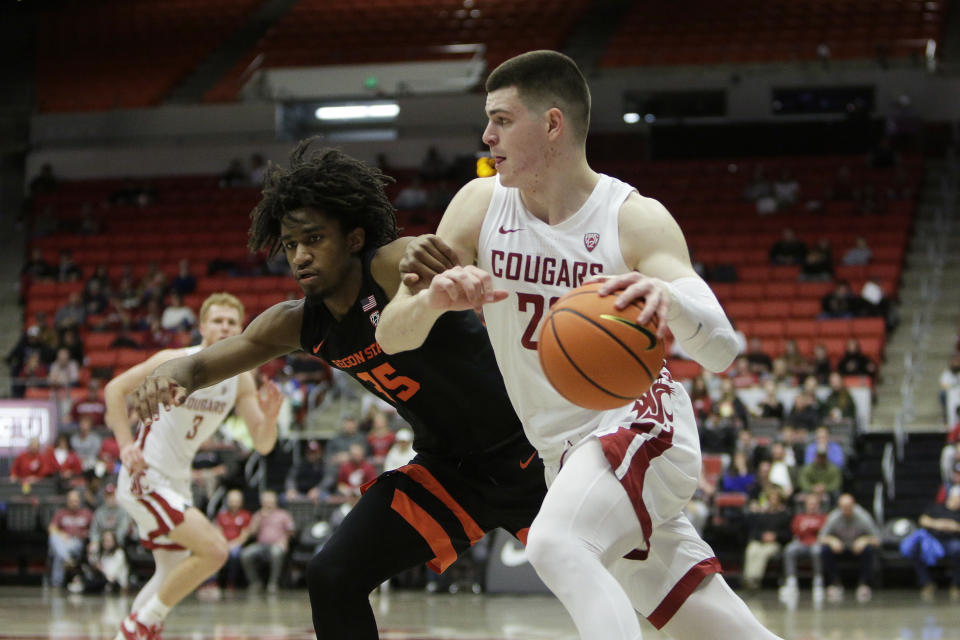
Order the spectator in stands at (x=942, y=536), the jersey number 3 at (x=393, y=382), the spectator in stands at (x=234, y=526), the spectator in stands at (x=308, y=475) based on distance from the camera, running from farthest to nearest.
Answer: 1. the spectator in stands at (x=308, y=475)
2. the spectator in stands at (x=234, y=526)
3. the spectator in stands at (x=942, y=536)
4. the jersey number 3 at (x=393, y=382)

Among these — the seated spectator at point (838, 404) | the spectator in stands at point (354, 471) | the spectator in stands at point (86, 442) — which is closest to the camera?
the spectator in stands at point (354, 471)

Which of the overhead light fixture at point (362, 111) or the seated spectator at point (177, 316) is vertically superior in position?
the overhead light fixture at point (362, 111)

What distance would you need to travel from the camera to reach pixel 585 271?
12.1ft

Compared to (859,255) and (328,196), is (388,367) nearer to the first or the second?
(328,196)

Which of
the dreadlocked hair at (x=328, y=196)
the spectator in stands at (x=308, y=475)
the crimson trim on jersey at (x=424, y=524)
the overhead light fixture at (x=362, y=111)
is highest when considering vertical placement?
the overhead light fixture at (x=362, y=111)

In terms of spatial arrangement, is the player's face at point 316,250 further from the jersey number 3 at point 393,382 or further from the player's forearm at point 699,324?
the player's forearm at point 699,324

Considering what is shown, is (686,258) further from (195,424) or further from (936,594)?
(936,594)

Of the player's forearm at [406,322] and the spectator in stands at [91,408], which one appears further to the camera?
the spectator in stands at [91,408]

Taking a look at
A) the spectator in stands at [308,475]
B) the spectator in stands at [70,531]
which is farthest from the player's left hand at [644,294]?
the spectator in stands at [70,531]

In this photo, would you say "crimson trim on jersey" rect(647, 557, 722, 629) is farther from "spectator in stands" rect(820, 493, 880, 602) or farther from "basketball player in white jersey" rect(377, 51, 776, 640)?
"spectator in stands" rect(820, 493, 880, 602)

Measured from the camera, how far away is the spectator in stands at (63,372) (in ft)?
56.9

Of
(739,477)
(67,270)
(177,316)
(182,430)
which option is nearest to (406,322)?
(182,430)

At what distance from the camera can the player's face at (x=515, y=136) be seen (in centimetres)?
372

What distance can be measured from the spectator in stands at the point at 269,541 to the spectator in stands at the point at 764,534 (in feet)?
15.4
